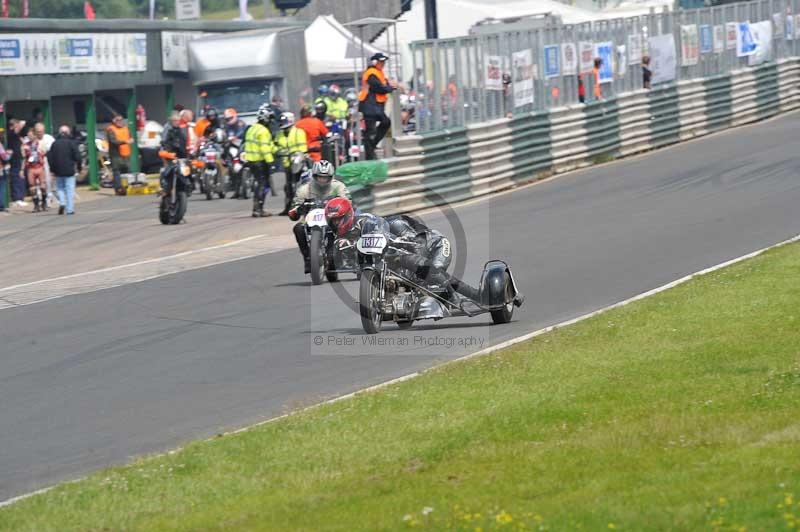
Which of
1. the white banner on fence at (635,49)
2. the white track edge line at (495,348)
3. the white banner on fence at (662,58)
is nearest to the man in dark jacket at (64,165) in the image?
the white banner on fence at (635,49)

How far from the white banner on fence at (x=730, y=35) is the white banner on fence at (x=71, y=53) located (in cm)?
1510

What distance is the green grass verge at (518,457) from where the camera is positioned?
5.77 m

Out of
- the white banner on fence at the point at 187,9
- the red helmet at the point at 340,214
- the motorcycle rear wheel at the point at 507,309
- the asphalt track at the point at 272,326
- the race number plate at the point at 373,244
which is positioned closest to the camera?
the asphalt track at the point at 272,326

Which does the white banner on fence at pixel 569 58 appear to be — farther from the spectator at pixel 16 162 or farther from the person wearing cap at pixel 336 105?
the spectator at pixel 16 162

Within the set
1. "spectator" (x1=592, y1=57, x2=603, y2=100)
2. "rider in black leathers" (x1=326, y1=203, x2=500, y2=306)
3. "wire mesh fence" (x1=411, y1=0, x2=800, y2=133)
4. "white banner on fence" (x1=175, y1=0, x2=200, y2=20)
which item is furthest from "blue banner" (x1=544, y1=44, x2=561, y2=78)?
"white banner on fence" (x1=175, y1=0, x2=200, y2=20)

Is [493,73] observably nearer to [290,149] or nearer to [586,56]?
[586,56]

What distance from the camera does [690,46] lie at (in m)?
30.6

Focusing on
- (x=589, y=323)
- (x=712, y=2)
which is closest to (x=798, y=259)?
(x=589, y=323)

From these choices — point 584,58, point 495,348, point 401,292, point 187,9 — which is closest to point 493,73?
point 584,58

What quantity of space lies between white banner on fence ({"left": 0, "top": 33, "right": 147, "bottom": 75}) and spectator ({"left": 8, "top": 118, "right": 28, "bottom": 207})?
6.51 feet

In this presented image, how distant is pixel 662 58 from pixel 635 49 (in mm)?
1147

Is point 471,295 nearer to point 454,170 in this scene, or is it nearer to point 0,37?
point 454,170

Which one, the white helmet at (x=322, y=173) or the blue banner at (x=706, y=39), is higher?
the blue banner at (x=706, y=39)

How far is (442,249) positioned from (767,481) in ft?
18.8
